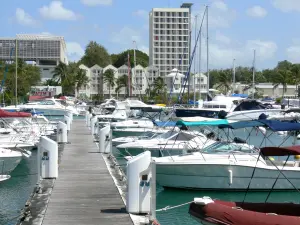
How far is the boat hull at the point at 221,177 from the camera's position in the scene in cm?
2067

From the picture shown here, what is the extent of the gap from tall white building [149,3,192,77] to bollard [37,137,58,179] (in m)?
163

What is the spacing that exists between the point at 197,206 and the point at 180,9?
173 metres

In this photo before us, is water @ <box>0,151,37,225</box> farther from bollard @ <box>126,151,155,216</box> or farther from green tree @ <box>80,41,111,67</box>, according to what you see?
green tree @ <box>80,41,111,67</box>

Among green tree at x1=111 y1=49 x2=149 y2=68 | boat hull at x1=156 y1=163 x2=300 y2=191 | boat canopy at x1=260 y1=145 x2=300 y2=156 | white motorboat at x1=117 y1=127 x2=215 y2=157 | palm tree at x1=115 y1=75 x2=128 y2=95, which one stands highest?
green tree at x1=111 y1=49 x2=149 y2=68

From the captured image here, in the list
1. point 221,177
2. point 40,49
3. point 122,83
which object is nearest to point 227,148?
point 221,177

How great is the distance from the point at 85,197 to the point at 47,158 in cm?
277

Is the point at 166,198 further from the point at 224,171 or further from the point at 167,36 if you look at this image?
the point at 167,36

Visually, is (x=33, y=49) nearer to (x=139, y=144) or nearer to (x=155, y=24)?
(x=155, y=24)

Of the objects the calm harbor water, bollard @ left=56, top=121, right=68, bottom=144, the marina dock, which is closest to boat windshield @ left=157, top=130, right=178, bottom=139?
the marina dock

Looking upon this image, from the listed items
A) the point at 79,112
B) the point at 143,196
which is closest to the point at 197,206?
the point at 143,196

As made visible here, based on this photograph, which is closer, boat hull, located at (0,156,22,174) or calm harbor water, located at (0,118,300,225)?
calm harbor water, located at (0,118,300,225)

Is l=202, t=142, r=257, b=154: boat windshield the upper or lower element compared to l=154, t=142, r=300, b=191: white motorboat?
upper

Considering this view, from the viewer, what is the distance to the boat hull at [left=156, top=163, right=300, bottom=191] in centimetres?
2067

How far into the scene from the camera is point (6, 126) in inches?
1255
